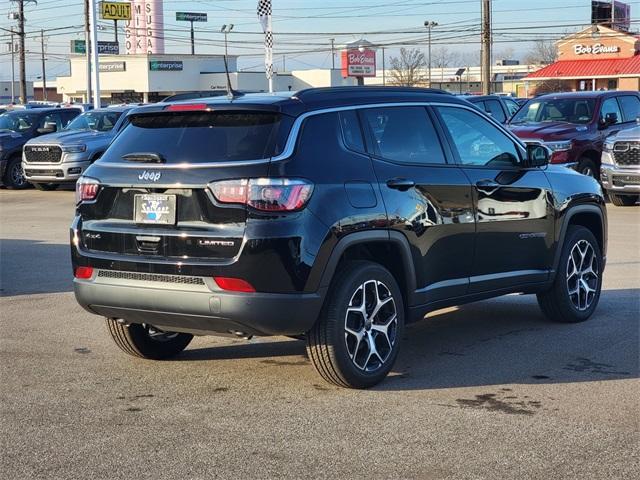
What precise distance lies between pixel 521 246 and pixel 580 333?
923 mm

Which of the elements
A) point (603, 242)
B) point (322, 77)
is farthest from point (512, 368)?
point (322, 77)

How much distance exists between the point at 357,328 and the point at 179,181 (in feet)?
4.81

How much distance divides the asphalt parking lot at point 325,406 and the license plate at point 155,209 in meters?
1.11

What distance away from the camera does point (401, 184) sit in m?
6.73

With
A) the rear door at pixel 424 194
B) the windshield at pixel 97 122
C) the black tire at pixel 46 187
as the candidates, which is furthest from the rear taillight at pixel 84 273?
the black tire at pixel 46 187

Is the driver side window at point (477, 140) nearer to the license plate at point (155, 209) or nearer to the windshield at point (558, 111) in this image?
the license plate at point (155, 209)

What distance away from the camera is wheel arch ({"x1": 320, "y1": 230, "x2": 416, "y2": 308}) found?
20.2 ft

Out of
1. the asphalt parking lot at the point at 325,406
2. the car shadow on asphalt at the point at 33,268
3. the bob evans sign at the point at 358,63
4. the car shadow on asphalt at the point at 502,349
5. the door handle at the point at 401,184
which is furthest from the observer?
the bob evans sign at the point at 358,63

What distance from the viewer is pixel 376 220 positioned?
6.46 meters

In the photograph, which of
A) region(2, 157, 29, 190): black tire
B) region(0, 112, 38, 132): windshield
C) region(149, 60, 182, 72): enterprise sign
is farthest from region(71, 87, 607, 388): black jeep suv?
region(149, 60, 182, 72): enterprise sign

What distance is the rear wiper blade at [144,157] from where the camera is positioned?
6.34m

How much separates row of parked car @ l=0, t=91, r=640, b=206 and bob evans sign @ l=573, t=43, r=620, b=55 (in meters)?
49.5

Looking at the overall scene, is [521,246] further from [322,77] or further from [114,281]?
[322,77]

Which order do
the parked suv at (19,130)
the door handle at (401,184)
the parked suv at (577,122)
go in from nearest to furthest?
the door handle at (401,184) < the parked suv at (577,122) < the parked suv at (19,130)
